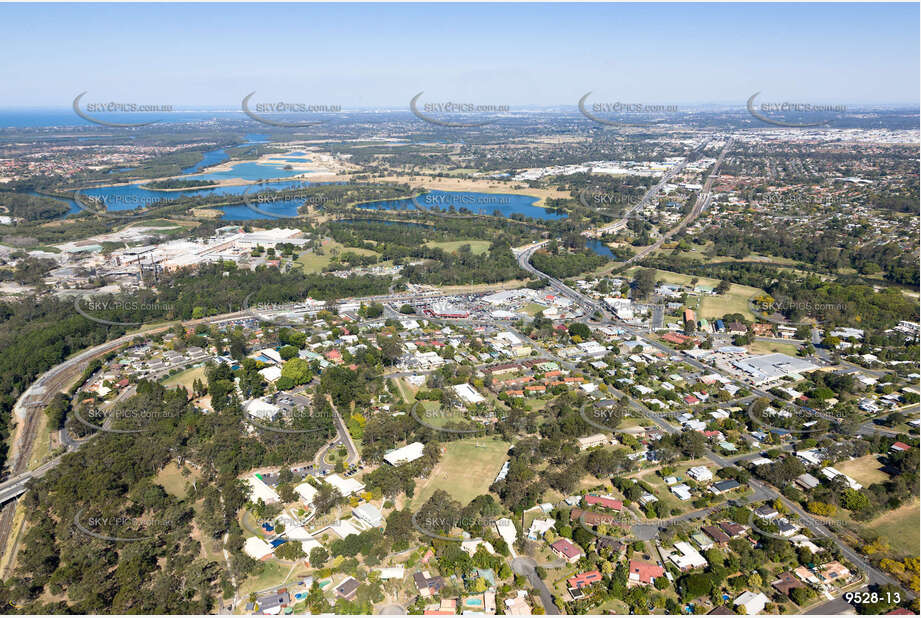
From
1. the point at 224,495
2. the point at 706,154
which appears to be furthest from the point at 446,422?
the point at 706,154

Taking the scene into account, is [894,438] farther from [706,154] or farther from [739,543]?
[706,154]

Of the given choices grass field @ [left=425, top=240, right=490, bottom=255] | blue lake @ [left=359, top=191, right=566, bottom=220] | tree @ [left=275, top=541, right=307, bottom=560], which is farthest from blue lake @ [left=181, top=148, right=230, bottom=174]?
tree @ [left=275, top=541, right=307, bottom=560]

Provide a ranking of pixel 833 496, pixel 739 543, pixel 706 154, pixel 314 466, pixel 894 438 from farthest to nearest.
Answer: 1. pixel 706 154
2. pixel 894 438
3. pixel 314 466
4. pixel 833 496
5. pixel 739 543

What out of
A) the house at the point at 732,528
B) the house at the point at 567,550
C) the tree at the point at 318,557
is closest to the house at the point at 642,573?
the house at the point at 567,550

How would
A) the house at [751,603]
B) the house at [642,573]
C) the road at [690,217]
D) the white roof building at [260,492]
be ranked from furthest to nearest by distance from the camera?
the road at [690,217] → the white roof building at [260,492] → the house at [642,573] → the house at [751,603]

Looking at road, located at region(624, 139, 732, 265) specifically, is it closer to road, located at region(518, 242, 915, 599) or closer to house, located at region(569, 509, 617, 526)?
road, located at region(518, 242, 915, 599)

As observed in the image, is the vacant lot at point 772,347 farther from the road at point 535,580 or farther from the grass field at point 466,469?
the road at point 535,580
